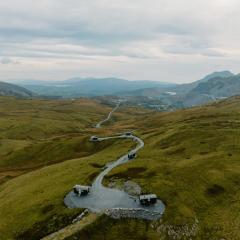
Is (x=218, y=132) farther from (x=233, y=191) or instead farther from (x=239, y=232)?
(x=239, y=232)

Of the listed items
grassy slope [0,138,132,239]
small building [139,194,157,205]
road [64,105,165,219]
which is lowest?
grassy slope [0,138,132,239]

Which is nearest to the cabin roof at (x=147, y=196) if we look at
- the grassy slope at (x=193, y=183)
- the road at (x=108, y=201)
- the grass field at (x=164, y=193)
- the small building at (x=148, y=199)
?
the small building at (x=148, y=199)

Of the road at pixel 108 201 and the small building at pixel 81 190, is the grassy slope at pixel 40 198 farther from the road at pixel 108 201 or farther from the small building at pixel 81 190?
the small building at pixel 81 190

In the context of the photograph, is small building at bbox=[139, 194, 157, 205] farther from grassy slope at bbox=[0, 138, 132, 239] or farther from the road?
grassy slope at bbox=[0, 138, 132, 239]

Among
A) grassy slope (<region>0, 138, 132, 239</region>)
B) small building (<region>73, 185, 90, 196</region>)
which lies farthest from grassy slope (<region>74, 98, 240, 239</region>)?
small building (<region>73, 185, 90, 196</region>)

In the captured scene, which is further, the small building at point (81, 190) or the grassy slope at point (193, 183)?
the small building at point (81, 190)

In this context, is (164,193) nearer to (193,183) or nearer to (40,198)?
(193,183)
